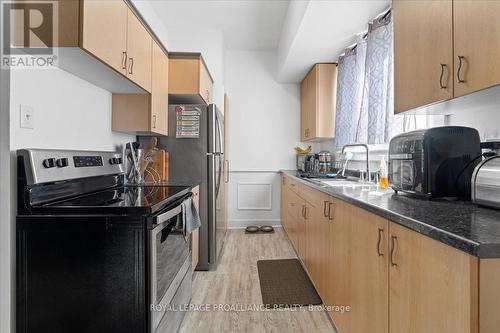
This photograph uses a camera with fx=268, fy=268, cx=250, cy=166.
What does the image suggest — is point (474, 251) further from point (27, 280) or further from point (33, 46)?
point (33, 46)

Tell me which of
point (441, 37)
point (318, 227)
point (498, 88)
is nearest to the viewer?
point (498, 88)

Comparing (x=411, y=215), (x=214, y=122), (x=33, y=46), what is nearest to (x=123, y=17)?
(x=33, y=46)

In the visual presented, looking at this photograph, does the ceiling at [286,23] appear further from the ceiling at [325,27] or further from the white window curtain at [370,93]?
the white window curtain at [370,93]

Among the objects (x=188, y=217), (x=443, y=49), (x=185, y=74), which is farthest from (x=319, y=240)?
(x=185, y=74)

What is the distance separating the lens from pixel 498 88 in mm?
1076

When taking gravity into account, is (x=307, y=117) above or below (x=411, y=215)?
above

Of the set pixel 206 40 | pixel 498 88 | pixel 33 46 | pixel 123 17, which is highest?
pixel 206 40

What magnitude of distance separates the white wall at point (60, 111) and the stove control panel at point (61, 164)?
91mm

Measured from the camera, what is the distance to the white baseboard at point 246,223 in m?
4.37

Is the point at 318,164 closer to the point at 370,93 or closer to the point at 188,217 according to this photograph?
the point at 370,93

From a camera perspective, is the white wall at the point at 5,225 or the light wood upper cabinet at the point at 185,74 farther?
the light wood upper cabinet at the point at 185,74

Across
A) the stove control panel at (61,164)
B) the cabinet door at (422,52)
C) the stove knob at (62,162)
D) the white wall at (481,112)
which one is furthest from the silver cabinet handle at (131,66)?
the white wall at (481,112)

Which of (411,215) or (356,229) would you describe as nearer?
(411,215)

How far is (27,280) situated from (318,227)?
1723 mm
